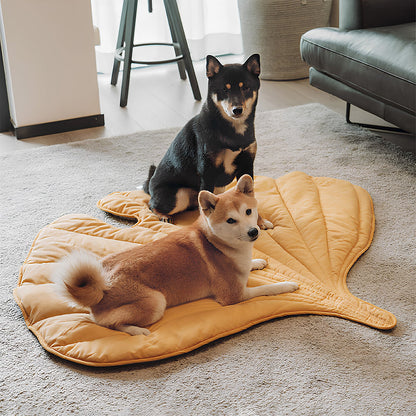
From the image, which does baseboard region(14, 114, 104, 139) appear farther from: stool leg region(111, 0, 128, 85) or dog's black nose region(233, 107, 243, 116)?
dog's black nose region(233, 107, 243, 116)

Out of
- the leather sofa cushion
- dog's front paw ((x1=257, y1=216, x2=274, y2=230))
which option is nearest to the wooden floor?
the leather sofa cushion

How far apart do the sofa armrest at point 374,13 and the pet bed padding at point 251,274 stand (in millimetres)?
1017

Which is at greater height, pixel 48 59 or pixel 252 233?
pixel 48 59

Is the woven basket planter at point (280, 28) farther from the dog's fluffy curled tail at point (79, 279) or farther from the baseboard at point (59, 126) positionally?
the dog's fluffy curled tail at point (79, 279)

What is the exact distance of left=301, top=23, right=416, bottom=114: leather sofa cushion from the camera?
2.52 meters

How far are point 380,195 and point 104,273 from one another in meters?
1.39

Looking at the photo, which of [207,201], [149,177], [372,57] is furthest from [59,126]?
[207,201]

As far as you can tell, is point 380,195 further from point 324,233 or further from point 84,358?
point 84,358

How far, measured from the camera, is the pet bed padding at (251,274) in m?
1.62

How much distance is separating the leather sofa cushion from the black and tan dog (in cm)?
79

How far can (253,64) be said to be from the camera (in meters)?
2.10

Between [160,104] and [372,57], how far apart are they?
5.04 feet

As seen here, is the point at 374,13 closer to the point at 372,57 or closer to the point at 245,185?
the point at 372,57

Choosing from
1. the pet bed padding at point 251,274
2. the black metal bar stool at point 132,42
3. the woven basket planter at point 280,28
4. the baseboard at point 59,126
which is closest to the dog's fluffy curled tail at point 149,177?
the pet bed padding at point 251,274
